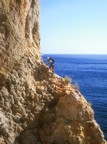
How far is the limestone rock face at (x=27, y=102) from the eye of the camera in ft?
60.7

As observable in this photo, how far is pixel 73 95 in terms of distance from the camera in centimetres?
1977

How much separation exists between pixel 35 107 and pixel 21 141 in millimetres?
1978

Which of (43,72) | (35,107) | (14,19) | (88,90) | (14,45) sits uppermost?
(14,19)

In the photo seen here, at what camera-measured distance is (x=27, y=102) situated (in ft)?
63.0

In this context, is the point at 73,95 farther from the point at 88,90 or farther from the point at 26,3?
the point at 88,90

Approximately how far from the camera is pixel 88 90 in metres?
79.2

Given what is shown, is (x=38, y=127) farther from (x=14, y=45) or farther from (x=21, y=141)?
(x=14, y=45)

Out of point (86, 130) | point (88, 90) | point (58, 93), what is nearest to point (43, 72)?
point (58, 93)

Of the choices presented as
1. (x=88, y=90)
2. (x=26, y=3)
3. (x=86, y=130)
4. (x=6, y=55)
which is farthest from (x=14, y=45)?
(x=88, y=90)

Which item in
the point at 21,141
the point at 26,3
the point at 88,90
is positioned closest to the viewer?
the point at 21,141

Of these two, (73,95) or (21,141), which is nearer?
(21,141)

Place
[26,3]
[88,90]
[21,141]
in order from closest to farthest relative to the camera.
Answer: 1. [21,141]
2. [26,3]
3. [88,90]

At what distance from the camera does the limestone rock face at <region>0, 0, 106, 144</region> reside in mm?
18516

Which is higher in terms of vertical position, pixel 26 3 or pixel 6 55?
pixel 26 3
